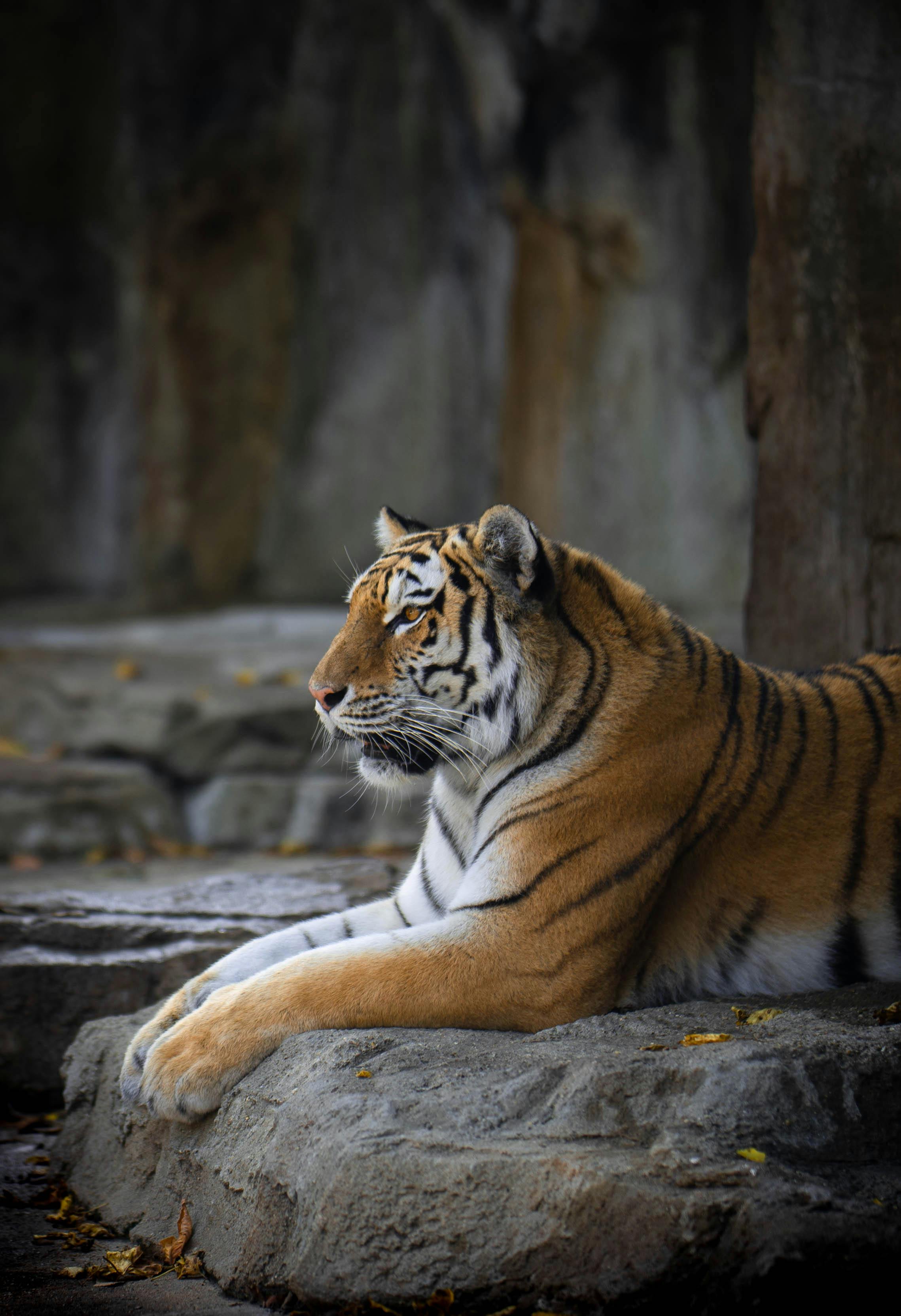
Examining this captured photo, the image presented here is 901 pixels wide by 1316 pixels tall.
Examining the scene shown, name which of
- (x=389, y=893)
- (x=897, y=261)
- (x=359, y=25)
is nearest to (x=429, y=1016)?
(x=389, y=893)

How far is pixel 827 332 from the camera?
3594 mm

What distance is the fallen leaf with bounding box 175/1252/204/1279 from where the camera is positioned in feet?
7.07

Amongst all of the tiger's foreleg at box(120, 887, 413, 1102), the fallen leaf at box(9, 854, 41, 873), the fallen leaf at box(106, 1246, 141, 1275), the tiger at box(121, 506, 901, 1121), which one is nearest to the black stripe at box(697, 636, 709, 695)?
the tiger at box(121, 506, 901, 1121)

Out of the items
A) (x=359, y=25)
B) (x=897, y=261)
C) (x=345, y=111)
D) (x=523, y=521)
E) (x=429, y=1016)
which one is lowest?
(x=429, y=1016)

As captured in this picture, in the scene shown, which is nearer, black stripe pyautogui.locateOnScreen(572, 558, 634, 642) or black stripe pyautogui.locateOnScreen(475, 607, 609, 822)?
black stripe pyautogui.locateOnScreen(475, 607, 609, 822)

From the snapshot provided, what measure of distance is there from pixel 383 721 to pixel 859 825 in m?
1.02

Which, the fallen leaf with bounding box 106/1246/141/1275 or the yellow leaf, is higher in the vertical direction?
the fallen leaf with bounding box 106/1246/141/1275

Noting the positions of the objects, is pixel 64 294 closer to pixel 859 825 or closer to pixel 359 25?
pixel 359 25

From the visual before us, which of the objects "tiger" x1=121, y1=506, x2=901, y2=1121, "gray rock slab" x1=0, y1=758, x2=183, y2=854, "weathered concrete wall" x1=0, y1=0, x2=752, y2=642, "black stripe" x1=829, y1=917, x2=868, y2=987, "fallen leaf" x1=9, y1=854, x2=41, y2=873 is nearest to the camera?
"tiger" x1=121, y1=506, x2=901, y2=1121

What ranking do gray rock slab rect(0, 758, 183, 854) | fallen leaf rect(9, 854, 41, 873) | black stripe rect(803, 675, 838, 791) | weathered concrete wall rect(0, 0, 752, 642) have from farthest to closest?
weathered concrete wall rect(0, 0, 752, 642) → gray rock slab rect(0, 758, 183, 854) → fallen leaf rect(9, 854, 41, 873) → black stripe rect(803, 675, 838, 791)

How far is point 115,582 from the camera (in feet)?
32.3

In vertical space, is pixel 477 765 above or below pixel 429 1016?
above

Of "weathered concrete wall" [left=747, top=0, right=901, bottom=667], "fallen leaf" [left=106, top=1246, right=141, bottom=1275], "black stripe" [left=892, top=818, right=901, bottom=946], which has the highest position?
"weathered concrete wall" [left=747, top=0, right=901, bottom=667]

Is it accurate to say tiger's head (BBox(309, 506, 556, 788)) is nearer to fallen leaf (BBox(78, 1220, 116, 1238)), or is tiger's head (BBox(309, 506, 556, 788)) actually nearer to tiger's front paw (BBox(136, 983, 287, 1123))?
tiger's front paw (BBox(136, 983, 287, 1123))
